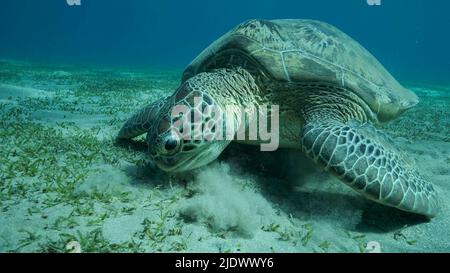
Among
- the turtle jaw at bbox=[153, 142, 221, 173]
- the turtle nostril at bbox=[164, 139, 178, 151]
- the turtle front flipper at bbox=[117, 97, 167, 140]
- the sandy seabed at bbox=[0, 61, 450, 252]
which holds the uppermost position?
the turtle front flipper at bbox=[117, 97, 167, 140]

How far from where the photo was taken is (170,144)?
276 centimetres

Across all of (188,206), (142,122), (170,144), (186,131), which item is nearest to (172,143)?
(170,144)

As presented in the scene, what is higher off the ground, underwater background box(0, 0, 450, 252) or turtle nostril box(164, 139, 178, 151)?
turtle nostril box(164, 139, 178, 151)

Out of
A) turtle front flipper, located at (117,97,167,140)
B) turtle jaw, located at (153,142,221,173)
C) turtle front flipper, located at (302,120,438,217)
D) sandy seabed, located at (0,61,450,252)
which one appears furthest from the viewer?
turtle front flipper, located at (117,97,167,140)

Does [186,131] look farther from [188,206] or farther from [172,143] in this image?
[188,206]

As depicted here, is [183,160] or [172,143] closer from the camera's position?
[172,143]

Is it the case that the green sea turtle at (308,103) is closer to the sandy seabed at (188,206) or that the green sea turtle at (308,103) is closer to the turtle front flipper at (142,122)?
the turtle front flipper at (142,122)

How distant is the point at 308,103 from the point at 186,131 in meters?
1.70

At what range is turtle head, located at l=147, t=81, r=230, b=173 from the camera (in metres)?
2.79

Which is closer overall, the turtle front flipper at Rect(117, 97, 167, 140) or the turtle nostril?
the turtle nostril

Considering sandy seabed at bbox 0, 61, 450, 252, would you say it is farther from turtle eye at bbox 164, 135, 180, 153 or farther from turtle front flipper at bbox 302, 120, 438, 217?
turtle eye at bbox 164, 135, 180, 153

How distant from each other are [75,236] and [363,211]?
257 cm

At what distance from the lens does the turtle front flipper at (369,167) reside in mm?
2725

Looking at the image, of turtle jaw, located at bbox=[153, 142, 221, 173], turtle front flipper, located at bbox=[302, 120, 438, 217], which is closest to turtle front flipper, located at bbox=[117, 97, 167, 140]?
turtle jaw, located at bbox=[153, 142, 221, 173]
